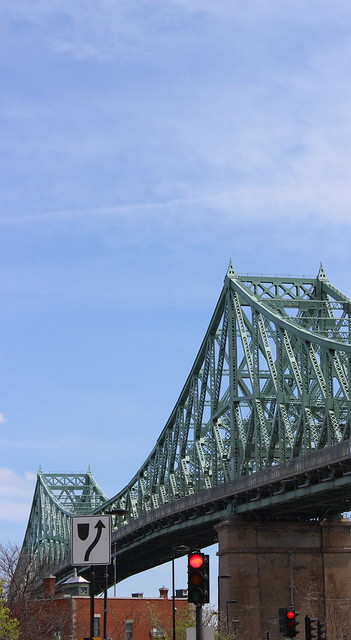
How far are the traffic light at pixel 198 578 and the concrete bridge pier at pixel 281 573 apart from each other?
55.9 m

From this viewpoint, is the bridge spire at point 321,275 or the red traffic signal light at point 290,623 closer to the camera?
the red traffic signal light at point 290,623

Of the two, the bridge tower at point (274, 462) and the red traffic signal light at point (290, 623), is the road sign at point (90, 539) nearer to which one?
the red traffic signal light at point (290, 623)

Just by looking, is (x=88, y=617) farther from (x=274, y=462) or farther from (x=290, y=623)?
(x=290, y=623)

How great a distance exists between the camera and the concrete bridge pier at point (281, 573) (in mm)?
82750

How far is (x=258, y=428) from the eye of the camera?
9119 cm

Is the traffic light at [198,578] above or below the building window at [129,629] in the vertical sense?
below

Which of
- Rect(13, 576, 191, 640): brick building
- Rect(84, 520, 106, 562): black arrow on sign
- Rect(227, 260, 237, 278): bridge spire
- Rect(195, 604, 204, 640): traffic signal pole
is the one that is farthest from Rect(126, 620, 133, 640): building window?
Rect(84, 520, 106, 562): black arrow on sign

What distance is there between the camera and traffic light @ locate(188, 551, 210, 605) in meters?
26.0

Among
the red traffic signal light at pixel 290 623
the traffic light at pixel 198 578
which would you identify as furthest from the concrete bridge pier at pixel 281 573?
the traffic light at pixel 198 578

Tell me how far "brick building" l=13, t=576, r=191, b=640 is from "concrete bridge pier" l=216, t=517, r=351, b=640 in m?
3.73

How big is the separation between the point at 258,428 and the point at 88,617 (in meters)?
18.3

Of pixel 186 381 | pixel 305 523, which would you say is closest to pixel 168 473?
pixel 186 381

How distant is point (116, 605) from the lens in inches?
3376

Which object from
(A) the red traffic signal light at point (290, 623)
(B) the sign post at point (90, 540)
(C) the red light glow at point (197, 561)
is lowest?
(A) the red traffic signal light at point (290, 623)
